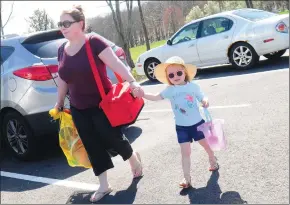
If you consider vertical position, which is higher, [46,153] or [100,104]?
[100,104]

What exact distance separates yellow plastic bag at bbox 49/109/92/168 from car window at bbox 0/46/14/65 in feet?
5.86

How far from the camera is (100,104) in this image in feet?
11.4

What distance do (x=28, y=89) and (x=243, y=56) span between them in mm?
5634

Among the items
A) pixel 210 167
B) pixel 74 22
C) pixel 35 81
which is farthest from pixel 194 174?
pixel 35 81

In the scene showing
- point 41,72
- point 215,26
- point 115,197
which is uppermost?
point 41,72

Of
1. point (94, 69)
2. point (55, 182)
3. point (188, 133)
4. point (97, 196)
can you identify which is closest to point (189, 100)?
point (188, 133)

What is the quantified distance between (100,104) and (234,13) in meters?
6.81

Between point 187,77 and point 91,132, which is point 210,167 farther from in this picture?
point 91,132

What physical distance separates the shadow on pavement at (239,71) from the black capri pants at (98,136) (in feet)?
18.1

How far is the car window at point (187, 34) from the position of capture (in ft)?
32.9

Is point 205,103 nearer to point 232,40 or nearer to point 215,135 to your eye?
point 215,135

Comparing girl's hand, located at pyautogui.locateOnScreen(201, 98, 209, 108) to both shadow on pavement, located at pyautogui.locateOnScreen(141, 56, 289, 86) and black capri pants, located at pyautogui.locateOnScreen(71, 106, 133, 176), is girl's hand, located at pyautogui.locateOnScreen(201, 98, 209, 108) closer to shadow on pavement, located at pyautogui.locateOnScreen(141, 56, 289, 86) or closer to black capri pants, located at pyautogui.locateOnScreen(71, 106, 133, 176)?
black capri pants, located at pyautogui.locateOnScreen(71, 106, 133, 176)

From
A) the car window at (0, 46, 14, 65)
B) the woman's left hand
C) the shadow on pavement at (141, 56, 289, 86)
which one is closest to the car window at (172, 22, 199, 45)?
the shadow on pavement at (141, 56, 289, 86)

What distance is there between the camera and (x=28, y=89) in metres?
4.79
